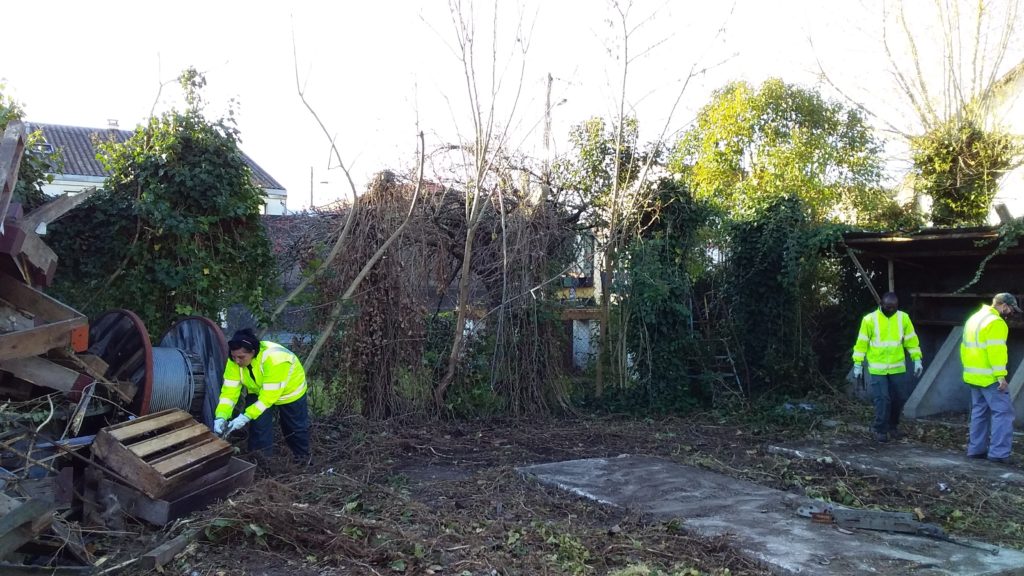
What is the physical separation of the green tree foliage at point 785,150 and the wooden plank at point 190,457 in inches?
535

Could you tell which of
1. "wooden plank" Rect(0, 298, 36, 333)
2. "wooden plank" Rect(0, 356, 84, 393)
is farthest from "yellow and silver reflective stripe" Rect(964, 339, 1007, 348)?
"wooden plank" Rect(0, 298, 36, 333)

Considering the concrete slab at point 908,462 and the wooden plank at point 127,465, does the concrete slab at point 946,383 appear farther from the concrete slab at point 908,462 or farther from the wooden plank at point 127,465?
the wooden plank at point 127,465

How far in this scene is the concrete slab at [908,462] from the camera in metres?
7.99

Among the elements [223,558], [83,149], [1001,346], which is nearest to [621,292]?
[1001,346]

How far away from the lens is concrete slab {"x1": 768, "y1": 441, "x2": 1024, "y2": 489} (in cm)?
799

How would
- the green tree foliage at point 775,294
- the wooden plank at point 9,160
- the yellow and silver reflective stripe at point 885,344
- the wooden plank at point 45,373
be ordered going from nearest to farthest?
the wooden plank at point 45,373 < the wooden plank at point 9,160 < the yellow and silver reflective stripe at point 885,344 < the green tree foliage at point 775,294

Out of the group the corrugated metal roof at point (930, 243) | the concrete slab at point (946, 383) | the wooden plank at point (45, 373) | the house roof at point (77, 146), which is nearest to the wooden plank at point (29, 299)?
the wooden plank at point (45, 373)

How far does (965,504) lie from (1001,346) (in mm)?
2337

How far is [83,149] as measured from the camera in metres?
34.8

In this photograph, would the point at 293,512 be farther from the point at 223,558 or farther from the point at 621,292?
the point at 621,292

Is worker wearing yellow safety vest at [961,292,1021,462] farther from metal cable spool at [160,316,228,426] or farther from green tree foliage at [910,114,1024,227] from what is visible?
metal cable spool at [160,316,228,426]

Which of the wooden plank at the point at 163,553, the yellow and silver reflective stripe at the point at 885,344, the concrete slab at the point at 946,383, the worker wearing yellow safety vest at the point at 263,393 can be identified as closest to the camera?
the wooden plank at the point at 163,553

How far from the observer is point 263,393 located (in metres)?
7.32

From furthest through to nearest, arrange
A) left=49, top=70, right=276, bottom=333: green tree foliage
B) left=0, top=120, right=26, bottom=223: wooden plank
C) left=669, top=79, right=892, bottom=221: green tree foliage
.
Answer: left=669, top=79, right=892, bottom=221: green tree foliage < left=49, top=70, right=276, bottom=333: green tree foliage < left=0, top=120, right=26, bottom=223: wooden plank
